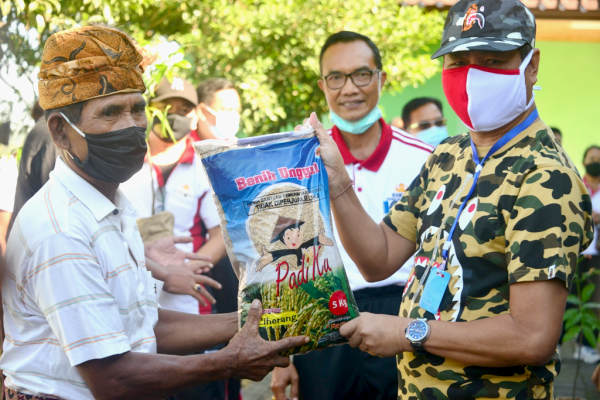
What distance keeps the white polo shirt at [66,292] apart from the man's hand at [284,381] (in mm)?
1420

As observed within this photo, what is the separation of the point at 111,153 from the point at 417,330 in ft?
3.92

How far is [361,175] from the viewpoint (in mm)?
3684

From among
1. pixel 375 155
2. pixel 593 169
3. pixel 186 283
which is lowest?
pixel 593 169

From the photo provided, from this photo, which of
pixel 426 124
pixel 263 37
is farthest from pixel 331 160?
pixel 263 37

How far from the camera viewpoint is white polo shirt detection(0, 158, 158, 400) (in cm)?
203

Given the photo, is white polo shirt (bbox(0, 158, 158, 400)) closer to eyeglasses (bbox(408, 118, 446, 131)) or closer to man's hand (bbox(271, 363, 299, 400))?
man's hand (bbox(271, 363, 299, 400))

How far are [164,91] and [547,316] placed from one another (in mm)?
3731

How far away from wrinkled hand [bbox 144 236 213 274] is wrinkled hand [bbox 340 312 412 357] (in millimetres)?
835

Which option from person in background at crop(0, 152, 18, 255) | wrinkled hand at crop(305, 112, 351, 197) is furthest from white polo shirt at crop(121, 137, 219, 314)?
wrinkled hand at crop(305, 112, 351, 197)

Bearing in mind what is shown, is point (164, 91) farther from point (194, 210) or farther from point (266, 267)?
point (266, 267)

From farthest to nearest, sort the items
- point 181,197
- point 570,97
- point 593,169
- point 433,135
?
1. point 570,97
2. point 593,169
3. point 433,135
4. point 181,197

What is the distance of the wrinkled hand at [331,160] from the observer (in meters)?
2.46

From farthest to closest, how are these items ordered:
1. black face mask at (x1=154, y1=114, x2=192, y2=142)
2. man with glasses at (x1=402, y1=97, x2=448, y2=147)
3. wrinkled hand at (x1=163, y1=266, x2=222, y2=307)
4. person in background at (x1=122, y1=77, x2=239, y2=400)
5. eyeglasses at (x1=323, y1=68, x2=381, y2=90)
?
1. man with glasses at (x1=402, y1=97, x2=448, y2=147)
2. black face mask at (x1=154, y1=114, x2=192, y2=142)
3. person in background at (x1=122, y1=77, x2=239, y2=400)
4. eyeglasses at (x1=323, y1=68, x2=381, y2=90)
5. wrinkled hand at (x1=163, y1=266, x2=222, y2=307)

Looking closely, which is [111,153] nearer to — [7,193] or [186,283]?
[186,283]
